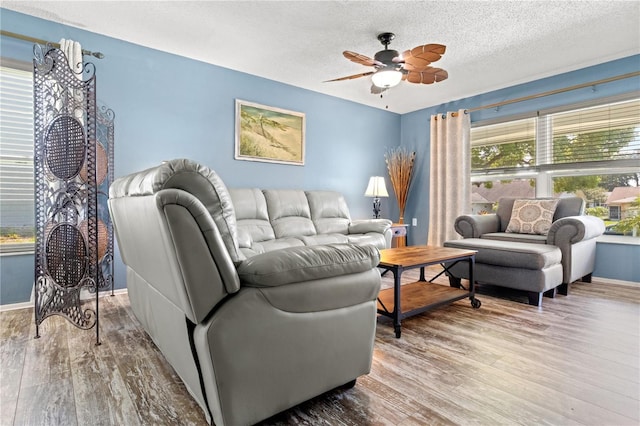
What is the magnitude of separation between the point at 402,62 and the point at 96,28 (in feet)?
8.83

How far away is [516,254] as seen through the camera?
2.95 metres

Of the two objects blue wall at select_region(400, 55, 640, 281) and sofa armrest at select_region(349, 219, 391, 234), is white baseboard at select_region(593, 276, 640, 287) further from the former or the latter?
sofa armrest at select_region(349, 219, 391, 234)

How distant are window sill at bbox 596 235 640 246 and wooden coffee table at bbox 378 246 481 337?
6.54 ft

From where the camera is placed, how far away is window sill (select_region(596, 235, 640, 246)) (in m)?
3.53

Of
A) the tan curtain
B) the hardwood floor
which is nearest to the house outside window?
the tan curtain

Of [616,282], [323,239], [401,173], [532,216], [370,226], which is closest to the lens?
[616,282]

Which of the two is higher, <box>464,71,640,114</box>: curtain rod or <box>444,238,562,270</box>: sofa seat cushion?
<box>464,71,640,114</box>: curtain rod

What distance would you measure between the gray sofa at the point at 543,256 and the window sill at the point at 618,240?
166mm

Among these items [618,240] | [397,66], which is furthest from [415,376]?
[618,240]

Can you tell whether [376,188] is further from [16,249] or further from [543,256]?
[16,249]

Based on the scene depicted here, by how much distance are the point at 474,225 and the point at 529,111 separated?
68.1 inches

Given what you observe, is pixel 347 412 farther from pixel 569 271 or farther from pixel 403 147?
pixel 403 147

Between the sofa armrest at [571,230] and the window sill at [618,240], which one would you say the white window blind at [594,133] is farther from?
the sofa armrest at [571,230]

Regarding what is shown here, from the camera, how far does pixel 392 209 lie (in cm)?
574
